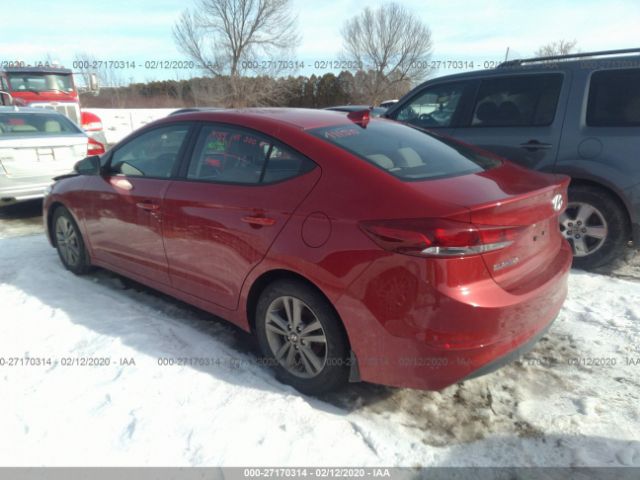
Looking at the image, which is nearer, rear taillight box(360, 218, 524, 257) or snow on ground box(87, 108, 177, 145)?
rear taillight box(360, 218, 524, 257)

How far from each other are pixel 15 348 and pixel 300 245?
7.36ft

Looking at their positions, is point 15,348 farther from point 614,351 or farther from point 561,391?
point 614,351

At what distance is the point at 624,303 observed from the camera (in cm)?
379

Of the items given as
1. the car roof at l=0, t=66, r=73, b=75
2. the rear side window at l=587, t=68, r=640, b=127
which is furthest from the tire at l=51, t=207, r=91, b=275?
the car roof at l=0, t=66, r=73, b=75

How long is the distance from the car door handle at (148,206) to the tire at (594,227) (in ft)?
11.8

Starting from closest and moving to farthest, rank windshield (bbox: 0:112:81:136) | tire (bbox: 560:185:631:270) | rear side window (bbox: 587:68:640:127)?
rear side window (bbox: 587:68:640:127) → tire (bbox: 560:185:631:270) → windshield (bbox: 0:112:81:136)

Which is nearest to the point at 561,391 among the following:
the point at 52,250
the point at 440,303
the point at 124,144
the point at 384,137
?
the point at 440,303

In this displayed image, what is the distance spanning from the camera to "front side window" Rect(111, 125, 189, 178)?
3509 millimetres

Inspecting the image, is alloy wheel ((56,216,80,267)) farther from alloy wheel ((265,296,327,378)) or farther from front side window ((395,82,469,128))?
front side window ((395,82,469,128))

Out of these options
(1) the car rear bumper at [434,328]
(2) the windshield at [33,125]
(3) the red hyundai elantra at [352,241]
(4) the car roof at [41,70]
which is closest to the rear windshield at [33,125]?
(2) the windshield at [33,125]

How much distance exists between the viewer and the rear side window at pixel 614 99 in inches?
160

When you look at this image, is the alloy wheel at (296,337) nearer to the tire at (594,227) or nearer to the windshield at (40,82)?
the tire at (594,227)

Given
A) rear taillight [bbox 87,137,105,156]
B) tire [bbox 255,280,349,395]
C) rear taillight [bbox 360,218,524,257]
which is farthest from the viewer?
rear taillight [bbox 87,137,105,156]

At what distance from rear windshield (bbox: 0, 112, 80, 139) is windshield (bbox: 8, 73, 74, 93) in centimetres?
855
